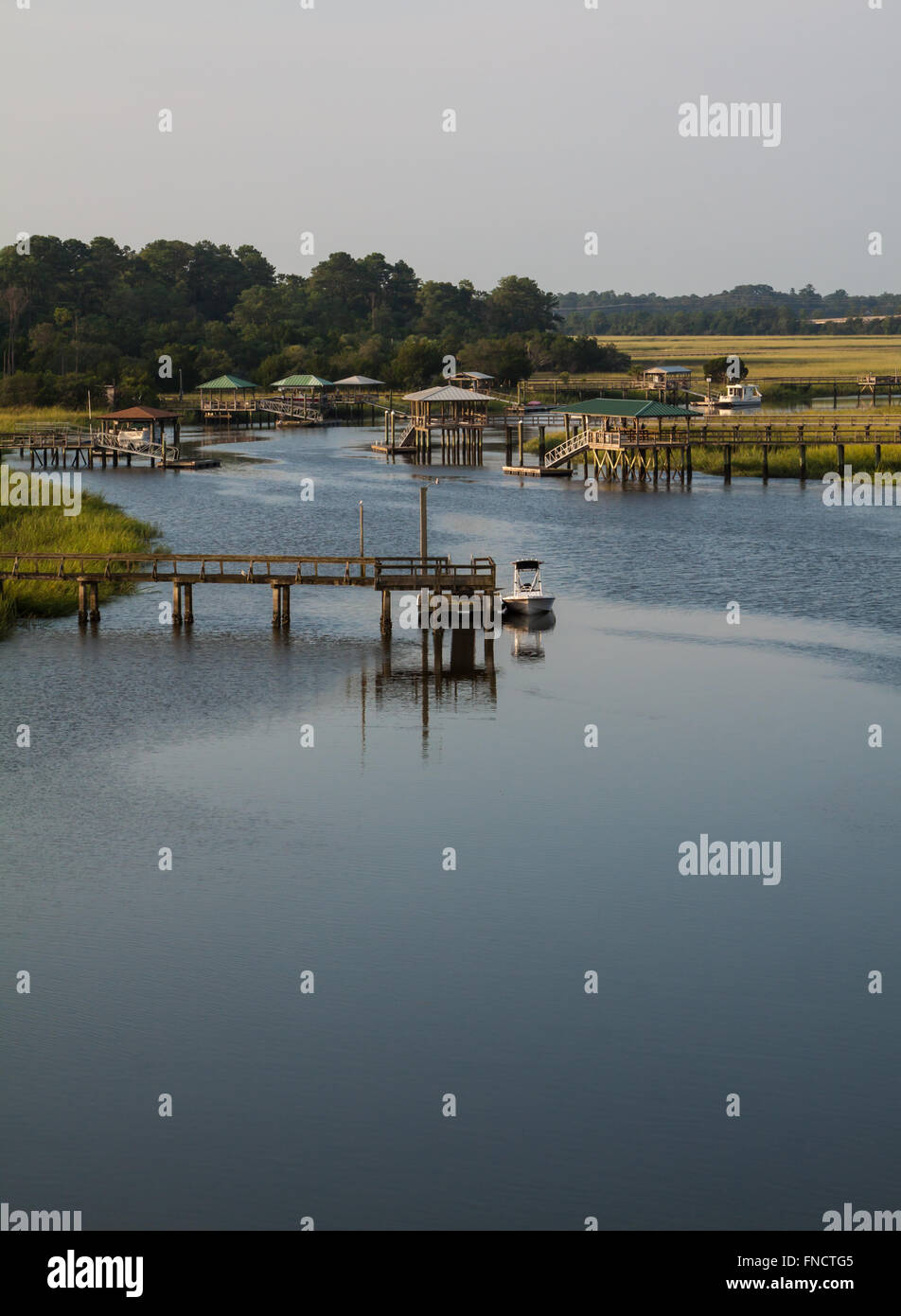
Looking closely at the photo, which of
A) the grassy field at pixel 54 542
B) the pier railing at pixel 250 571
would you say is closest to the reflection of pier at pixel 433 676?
the pier railing at pixel 250 571

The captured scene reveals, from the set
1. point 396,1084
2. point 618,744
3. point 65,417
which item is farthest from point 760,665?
point 65,417

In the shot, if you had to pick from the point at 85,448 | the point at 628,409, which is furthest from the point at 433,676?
the point at 85,448

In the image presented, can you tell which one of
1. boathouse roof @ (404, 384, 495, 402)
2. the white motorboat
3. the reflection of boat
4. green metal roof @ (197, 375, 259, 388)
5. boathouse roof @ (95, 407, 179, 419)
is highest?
green metal roof @ (197, 375, 259, 388)

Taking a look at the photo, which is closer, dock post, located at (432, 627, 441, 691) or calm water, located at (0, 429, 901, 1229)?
calm water, located at (0, 429, 901, 1229)

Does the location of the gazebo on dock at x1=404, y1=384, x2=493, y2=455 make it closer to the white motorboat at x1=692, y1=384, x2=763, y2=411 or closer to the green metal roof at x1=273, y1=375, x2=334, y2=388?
the white motorboat at x1=692, y1=384, x2=763, y2=411

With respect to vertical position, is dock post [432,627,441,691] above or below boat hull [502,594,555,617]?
below

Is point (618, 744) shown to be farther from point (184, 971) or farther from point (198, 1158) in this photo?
point (198, 1158)

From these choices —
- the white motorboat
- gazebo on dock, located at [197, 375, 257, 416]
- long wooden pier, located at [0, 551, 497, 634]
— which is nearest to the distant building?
the white motorboat
